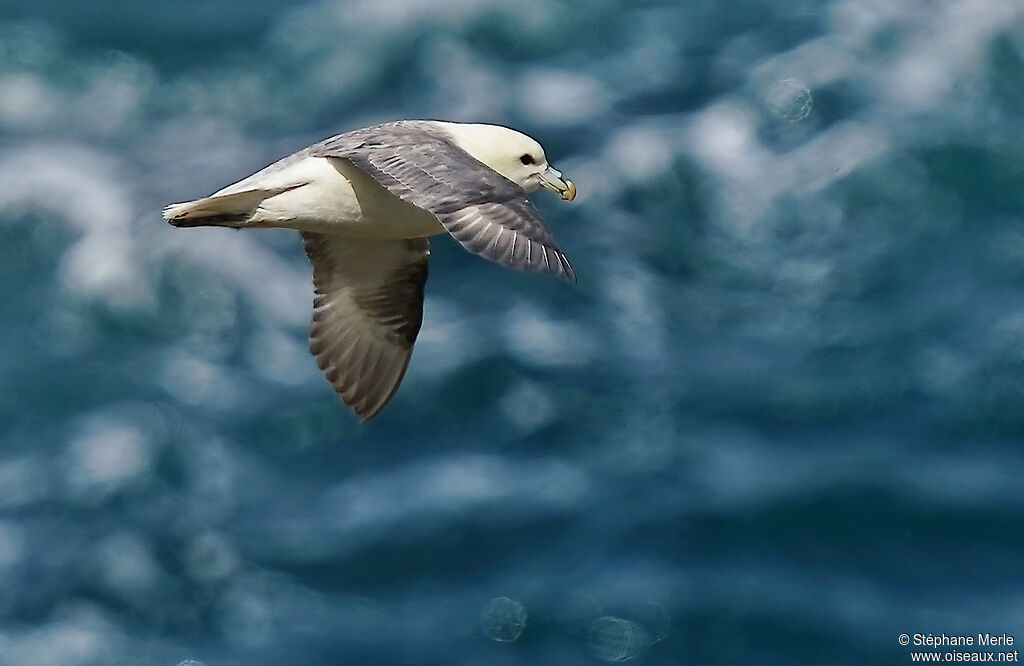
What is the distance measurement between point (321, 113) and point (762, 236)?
19.1 feet

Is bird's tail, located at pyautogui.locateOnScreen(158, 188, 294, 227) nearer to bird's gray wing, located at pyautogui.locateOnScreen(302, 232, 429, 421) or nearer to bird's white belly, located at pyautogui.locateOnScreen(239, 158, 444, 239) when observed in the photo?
bird's white belly, located at pyautogui.locateOnScreen(239, 158, 444, 239)

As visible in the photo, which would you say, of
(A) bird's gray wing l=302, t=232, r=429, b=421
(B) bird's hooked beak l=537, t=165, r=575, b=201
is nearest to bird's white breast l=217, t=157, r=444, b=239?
(B) bird's hooked beak l=537, t=165, r=575, b=201

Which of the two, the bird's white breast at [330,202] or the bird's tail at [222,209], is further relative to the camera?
the bird's white breast at [330,202]

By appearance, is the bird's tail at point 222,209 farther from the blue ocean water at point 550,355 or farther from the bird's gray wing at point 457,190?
the blue ocean water at point 550,355

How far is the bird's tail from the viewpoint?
8.54 m

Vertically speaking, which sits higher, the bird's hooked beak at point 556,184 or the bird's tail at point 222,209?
the bird's hooked beak at point 556,184

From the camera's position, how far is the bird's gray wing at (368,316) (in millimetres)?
9930


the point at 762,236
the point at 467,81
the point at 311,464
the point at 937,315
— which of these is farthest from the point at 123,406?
the point at 937,315

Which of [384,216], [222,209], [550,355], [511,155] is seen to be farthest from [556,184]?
[550,355]

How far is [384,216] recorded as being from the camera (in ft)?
29.2

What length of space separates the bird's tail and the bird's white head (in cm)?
113

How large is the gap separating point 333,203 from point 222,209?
0.56 m

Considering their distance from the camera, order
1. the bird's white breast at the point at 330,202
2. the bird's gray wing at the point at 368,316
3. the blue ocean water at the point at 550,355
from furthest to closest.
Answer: the blue ocean water at the point at 550,355, the bird's gray wing at the point at 368,316, the bird's white breast at the point at 330,202

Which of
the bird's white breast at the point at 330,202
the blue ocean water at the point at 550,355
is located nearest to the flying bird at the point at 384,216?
the bird's white breast at the point at 330,202
